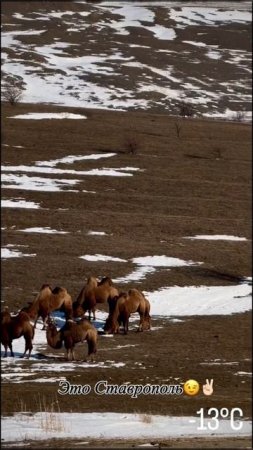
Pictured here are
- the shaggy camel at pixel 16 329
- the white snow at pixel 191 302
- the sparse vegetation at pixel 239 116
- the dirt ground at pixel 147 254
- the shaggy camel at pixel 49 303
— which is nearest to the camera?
the dirt ground at pixel 147 254

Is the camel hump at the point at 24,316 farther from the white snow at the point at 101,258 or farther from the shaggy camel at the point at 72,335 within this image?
the white snow at the point at 101,258

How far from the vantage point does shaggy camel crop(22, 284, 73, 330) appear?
8032mm

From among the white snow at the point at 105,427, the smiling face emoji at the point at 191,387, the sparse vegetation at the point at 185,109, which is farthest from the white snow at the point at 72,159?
the smiling face emoji at the point at 191,387

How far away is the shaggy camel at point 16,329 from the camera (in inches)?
312

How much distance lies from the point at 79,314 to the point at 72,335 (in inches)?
11.3

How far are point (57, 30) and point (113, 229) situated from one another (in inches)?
196

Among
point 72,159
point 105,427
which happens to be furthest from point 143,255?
point 72,159

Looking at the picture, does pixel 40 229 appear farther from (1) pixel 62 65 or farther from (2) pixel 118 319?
(2) pixel 118 319

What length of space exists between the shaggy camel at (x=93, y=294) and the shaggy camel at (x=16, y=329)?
1.54 feet

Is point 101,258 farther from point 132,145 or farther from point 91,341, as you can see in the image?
point 132,145

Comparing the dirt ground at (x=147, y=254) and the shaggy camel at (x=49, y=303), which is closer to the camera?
the dirt ground at (x=147, y=254)

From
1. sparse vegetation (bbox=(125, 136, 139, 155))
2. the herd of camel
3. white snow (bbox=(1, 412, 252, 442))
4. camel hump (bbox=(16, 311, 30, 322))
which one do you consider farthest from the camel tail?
sparse vegetation (bbox=(125, 136, 139, 155))

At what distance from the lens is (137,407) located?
6301 mm

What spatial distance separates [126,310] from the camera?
25.1 feet
